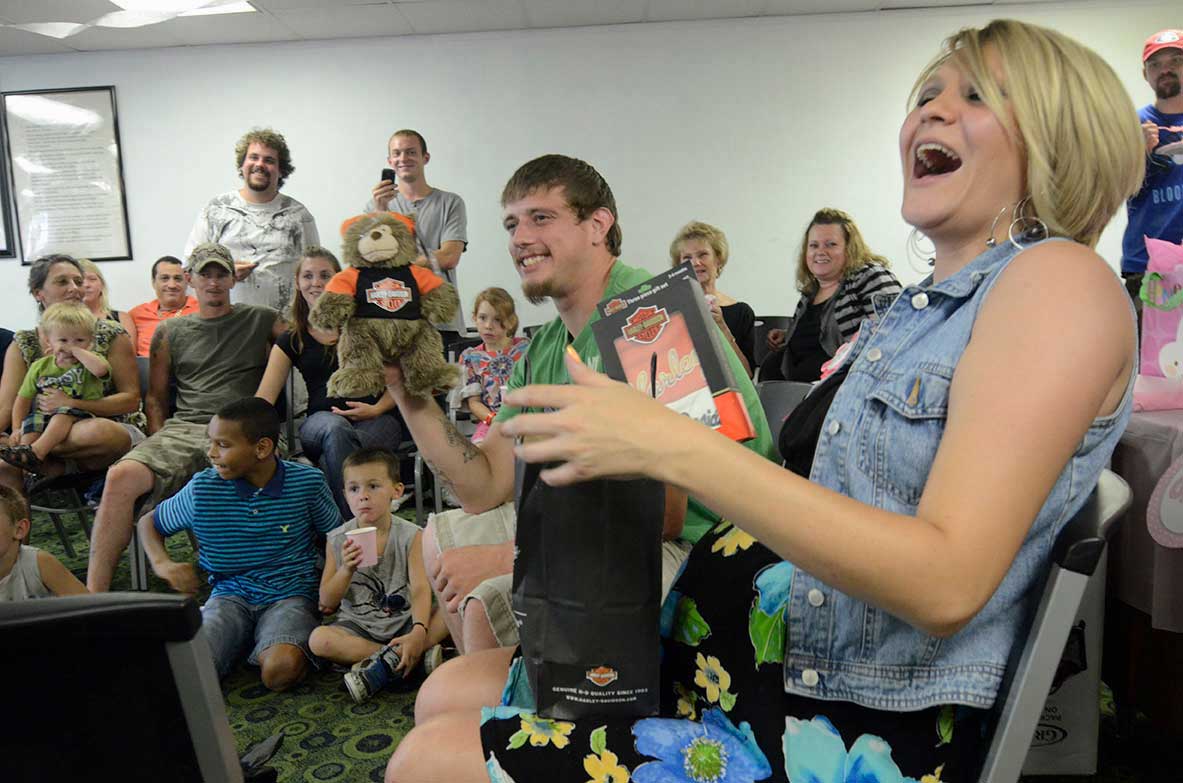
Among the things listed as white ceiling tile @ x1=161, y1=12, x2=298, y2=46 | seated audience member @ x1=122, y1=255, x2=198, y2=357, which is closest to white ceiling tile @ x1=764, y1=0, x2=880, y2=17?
white ceiling tile @ x1=161, y1=12, x2=298, y2=46

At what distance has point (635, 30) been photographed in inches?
240

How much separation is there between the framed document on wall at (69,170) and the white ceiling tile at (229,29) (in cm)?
83

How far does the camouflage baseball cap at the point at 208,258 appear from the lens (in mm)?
3645

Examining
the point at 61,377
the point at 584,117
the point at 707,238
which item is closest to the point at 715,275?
the point at 707,238

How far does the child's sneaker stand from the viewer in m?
2.25

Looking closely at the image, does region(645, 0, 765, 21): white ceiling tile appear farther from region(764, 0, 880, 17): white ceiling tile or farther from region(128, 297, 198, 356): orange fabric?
region(128, 297, 198, 356): orange fabric

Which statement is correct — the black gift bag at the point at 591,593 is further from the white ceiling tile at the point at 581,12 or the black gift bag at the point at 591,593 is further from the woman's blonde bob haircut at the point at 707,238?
the white ceiling tile at the point at 581,12

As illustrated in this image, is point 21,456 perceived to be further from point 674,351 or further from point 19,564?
point 674,351

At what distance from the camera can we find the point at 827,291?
3.84m

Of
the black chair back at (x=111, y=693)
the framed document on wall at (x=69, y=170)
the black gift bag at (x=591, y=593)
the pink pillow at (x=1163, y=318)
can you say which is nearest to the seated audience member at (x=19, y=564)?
the black chair back at (x=111, y=693)

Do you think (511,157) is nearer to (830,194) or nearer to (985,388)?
(830,194)

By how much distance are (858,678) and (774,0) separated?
5933mm

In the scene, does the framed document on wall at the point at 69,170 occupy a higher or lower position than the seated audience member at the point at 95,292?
higher

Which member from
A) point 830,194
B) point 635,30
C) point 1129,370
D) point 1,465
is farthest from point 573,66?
point 1129,370
